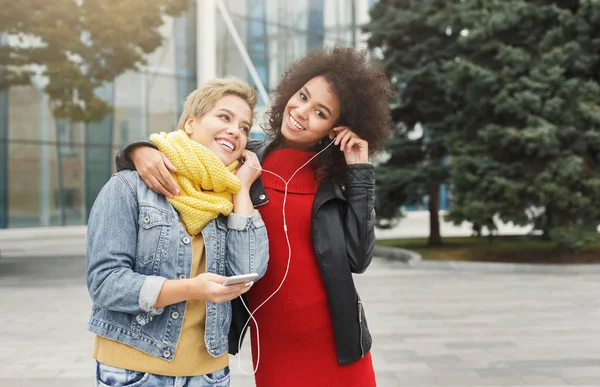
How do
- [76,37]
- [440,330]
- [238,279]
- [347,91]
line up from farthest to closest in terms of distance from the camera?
[76,37]
[440,330]
[347,91]
[238,279]

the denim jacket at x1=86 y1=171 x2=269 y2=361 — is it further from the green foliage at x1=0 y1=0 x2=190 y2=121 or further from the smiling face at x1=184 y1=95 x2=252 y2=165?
the green foliage at x1=0 y1=0 x2=190 y2=121

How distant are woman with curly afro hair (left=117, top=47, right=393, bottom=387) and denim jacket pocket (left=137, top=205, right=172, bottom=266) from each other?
457 mm

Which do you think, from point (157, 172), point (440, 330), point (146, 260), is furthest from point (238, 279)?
point (440, 330)

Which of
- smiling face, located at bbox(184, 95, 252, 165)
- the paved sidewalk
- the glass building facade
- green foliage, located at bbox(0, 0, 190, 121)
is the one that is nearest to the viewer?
smiling face, located at bbox(184, 95, 252, 165)

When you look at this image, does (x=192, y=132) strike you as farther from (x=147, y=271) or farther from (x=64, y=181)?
(x=64, y=181)

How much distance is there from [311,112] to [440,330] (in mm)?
5527

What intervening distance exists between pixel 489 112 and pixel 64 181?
→ 18453 mm

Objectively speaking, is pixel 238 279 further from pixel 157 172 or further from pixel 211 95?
pixel 211 95

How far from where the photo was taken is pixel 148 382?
6.97 feet

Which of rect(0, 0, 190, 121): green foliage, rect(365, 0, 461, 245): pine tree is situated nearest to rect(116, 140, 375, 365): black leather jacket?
rect(0, 0, 190, 121): green foliage

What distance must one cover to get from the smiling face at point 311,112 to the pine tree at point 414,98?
14.4 meters

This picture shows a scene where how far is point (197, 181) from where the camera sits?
2.21 meters

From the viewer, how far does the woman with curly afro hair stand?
246cm

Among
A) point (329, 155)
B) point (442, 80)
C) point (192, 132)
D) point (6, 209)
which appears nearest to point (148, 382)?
point (192, 132)
